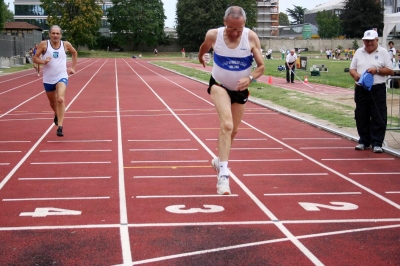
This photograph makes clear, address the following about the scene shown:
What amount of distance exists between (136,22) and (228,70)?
92.7 m

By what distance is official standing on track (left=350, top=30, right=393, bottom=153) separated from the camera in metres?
9.03

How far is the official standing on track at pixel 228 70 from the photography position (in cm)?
620

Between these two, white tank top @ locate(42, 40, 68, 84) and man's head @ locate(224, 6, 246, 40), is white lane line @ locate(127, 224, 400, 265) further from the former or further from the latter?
white tank top @ locate(42, 40, 68, 84)

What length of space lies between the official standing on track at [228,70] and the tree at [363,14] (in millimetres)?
98631

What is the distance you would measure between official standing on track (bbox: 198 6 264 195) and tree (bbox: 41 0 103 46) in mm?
78114

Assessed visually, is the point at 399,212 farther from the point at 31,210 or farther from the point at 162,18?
the point at 162,18

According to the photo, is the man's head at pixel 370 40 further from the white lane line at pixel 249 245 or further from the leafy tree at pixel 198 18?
the leafy tree at pixel 198 18

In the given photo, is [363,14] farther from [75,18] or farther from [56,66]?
[56,66]

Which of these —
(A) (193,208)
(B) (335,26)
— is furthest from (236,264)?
(B) (335,26)

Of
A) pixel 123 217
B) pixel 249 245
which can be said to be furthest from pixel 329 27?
pixel 249 245

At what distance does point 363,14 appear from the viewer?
100 m

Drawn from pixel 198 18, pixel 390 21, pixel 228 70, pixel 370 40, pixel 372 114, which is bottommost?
pixel 372 114

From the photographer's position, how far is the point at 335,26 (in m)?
117

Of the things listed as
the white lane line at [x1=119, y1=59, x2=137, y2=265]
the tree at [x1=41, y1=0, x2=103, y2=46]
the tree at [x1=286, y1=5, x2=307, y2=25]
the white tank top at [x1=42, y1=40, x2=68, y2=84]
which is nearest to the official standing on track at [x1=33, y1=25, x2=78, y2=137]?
the white tank top at [x1=42, y1=40, x2=68, y2=84]
